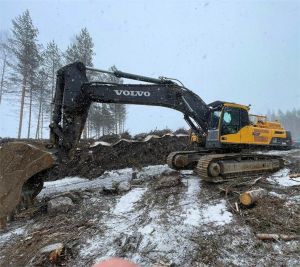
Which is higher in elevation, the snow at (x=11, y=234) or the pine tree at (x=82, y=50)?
the pine tree at (x=82, y=50)

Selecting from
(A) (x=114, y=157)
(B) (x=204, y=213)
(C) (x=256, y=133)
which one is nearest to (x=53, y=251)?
(B) (x=204, y=213)

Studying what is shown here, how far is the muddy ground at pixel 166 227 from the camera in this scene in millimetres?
5172

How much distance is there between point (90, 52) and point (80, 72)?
70.1 ft

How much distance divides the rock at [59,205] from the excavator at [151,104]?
0.46 metres

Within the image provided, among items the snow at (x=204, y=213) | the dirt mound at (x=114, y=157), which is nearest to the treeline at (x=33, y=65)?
the dirt mound at (x=114, y=157)

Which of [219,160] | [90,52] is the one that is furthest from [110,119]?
[219,160]

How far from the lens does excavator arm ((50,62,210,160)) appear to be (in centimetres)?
754

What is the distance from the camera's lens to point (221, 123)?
32.8ft

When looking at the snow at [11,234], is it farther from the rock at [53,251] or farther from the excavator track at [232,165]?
the excavator track at [232,165]

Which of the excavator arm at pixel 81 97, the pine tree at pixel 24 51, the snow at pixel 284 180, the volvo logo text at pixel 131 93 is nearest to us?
the excavator arm at pixel 81 97

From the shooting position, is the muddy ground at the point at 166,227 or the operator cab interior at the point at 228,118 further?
the operator cab interior at the point at 228,118

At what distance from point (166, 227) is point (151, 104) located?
13.8 ft

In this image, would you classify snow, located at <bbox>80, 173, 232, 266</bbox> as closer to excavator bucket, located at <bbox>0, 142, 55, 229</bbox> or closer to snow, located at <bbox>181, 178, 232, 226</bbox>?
snow, located at <bbox>181, 178, 232, 226</bbox>

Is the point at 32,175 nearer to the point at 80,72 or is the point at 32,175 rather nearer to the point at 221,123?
the point at 80,72
